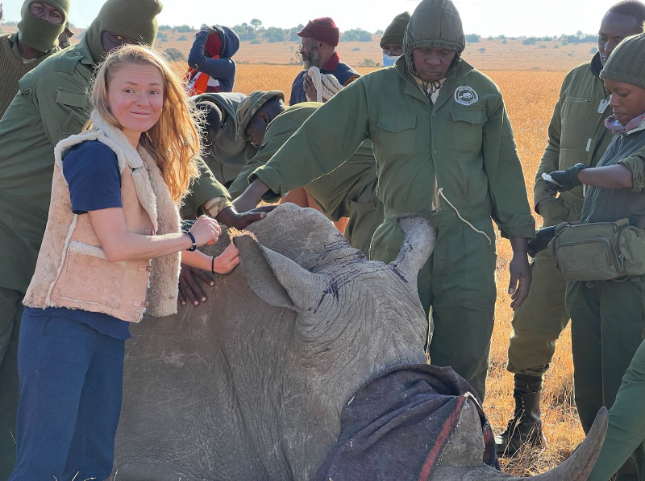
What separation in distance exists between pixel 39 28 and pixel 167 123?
2.85m

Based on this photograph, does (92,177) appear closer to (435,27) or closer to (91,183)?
(91,183)

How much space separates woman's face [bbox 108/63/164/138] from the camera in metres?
3.81

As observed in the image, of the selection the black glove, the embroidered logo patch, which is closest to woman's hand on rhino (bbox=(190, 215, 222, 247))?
the embroidered logo patch

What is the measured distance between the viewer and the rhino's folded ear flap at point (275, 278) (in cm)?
390

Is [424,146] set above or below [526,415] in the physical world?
above

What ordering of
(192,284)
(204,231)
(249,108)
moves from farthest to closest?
(249,108), (192,284), (204,231)

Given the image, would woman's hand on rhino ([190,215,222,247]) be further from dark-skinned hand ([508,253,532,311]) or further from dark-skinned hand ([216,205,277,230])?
dark-skinned hand ([508,253,532,311])

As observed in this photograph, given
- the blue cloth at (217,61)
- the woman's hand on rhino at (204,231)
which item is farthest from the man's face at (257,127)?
the blue cloth at (217,61)

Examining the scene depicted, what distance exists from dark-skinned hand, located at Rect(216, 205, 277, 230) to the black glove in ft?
5.78

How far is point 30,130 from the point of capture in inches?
191

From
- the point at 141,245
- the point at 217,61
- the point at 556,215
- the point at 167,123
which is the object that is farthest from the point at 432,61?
the point at 217,61

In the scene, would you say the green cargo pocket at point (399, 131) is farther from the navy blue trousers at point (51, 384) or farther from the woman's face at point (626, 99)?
the navy blue trousers at point (51, 384)

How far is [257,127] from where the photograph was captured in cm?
738

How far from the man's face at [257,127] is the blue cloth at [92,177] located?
12.4 ft
